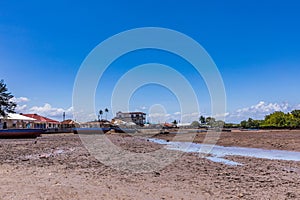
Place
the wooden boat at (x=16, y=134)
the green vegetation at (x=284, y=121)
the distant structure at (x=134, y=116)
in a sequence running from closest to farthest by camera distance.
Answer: the wooden boat at (x=16, y=134) → the green vegetation at (x=284, y=121) → the distant structure at (x=134, y=116)

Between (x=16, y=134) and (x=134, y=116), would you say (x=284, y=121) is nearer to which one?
(x=134, y=116)

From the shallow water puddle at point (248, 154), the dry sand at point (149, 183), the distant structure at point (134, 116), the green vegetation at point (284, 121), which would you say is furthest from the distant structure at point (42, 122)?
the green vegetation at point (284, 121)

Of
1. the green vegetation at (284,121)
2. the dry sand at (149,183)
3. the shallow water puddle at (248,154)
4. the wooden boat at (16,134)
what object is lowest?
the shallow water puddle at (248,154)

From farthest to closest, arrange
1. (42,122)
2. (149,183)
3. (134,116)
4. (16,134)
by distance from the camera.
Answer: (134,116) < (42,122) < (16,134) < (149,183)

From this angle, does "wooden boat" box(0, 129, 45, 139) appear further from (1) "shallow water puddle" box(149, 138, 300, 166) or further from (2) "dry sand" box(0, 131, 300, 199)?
(2) "dry sand" box(0, 131, 300, 199)

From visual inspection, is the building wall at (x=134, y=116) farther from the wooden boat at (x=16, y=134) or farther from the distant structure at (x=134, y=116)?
the wooden boat at (x=16, y=134)

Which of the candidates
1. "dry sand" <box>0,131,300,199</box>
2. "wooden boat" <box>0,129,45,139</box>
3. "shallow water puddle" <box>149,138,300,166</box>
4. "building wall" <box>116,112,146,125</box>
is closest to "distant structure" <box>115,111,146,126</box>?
"building wall" <box>116,112,146,125</box>

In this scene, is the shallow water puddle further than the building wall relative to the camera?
No

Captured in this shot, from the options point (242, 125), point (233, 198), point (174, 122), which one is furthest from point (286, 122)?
point (233, 198)

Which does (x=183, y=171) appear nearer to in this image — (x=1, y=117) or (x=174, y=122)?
(x=1, y=117)

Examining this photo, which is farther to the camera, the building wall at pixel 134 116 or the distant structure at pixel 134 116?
the building wall at pixel 134 116

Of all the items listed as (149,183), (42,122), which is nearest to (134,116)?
(42,122)

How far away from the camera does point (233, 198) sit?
24.1 feet

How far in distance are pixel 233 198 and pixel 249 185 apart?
1.85m
